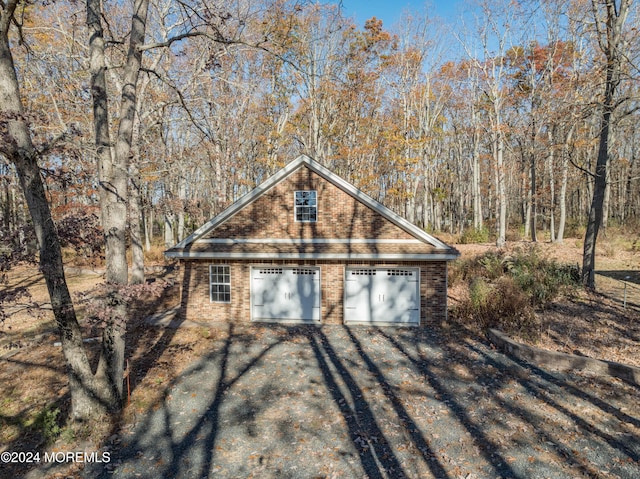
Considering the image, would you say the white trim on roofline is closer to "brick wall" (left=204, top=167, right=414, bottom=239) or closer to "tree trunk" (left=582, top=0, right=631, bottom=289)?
"brick wall" (left=204, top=167, right=414, bottom=239)

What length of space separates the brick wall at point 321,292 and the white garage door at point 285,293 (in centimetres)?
24

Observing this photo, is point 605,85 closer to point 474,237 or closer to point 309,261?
point 309,261

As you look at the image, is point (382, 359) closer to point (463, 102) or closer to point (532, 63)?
point (532, 63)

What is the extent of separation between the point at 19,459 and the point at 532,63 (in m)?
32.3

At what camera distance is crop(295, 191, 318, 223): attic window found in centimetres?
1366

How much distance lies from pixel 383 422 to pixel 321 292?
675 cm

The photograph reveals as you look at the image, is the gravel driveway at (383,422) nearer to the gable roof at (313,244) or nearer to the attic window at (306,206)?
the gable roof at (313,244)

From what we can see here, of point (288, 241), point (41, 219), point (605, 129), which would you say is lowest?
point (288, 241)

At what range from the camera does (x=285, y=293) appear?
13.7 m

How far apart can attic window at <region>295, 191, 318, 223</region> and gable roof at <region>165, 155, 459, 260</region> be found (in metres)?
0.81

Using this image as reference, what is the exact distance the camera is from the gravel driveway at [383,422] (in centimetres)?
576

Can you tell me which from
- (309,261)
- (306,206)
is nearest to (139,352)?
(309,261)

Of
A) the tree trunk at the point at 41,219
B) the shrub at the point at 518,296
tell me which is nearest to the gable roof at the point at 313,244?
the shrub at the point at 518,296

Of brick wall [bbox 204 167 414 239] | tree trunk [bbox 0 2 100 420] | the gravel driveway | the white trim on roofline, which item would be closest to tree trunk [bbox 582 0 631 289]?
the gravel driveway
